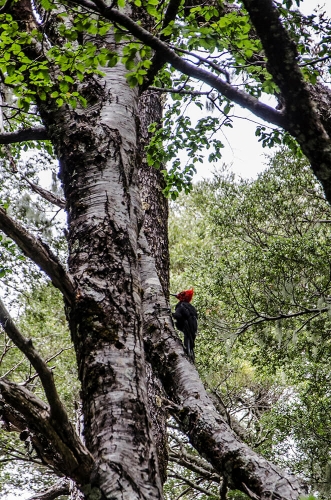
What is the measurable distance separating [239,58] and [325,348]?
561 cm

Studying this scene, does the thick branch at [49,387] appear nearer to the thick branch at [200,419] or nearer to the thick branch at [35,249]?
the thick branch at [35,249]

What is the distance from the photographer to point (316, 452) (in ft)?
25.2

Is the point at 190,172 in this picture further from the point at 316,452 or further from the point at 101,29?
the point at 316,452

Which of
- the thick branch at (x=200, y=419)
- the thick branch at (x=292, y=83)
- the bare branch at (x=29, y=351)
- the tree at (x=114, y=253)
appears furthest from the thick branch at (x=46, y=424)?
the thick branch at (x=292, y=83)

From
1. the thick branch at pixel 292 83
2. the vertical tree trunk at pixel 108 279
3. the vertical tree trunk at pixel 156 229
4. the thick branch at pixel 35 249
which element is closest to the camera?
the vertical tree trunk at pixel 108 279

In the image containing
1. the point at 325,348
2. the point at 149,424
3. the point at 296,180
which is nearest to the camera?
the point at 149,424

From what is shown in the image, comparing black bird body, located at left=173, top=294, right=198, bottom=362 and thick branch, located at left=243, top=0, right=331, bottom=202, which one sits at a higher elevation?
black bird body, located at left=173, top=294, right=198, bottom=362

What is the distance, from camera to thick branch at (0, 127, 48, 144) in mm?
2930

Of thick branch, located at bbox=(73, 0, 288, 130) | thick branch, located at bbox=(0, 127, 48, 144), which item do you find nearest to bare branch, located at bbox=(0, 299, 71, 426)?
thick branch, located at bbox=(73, 0, 288, 130)

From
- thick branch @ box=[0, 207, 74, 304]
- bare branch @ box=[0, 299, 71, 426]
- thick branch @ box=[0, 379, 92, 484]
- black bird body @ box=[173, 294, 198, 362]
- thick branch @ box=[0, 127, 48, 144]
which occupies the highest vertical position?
thick branch @ box=[0, 127, 48, 144]

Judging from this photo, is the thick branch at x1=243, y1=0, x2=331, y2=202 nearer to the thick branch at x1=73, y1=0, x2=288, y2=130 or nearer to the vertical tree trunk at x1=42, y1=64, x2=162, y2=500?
the thick branch at x1=73, y1=0, x2=288, y2=130

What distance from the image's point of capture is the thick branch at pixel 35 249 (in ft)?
5.83

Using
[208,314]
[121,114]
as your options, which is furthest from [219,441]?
[208,314]

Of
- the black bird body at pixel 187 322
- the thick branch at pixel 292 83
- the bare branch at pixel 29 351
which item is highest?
the black bird body at pixel 187 322
